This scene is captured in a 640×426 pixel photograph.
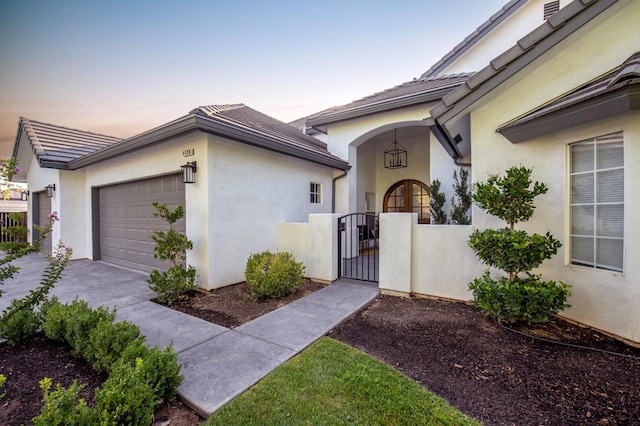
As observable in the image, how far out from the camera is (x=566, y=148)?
4.08 metres

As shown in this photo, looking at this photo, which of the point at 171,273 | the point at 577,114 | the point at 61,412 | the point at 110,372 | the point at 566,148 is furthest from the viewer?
the point at 171,273

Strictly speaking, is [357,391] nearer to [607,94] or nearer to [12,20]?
[607,94]

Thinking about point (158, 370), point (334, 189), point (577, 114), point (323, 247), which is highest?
point (577, 114)

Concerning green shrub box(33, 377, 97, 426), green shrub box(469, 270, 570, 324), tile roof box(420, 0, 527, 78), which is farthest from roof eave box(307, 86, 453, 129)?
green shrub box(33, 377, 97, 426)

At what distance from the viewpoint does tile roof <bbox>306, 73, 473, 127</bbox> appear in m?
8.31

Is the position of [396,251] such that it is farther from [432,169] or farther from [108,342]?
[432,169]

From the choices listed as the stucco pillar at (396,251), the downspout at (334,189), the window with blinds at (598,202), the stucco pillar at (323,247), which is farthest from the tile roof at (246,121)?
the window with blinds at (598,202)

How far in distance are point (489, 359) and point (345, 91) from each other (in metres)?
11.9

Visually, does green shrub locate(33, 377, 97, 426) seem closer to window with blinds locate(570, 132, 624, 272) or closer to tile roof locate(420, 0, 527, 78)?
window with blinds locate(570, 132, 624, 272)

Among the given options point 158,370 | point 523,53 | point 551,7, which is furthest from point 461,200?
point 158,370

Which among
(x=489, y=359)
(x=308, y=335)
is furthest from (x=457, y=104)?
(x=308, y=335)

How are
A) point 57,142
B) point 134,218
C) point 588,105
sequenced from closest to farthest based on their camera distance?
1. point 588,105
2. point 134,218
3. point 57,142

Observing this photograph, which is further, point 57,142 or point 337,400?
point 57,142

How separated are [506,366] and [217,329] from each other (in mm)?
3816
